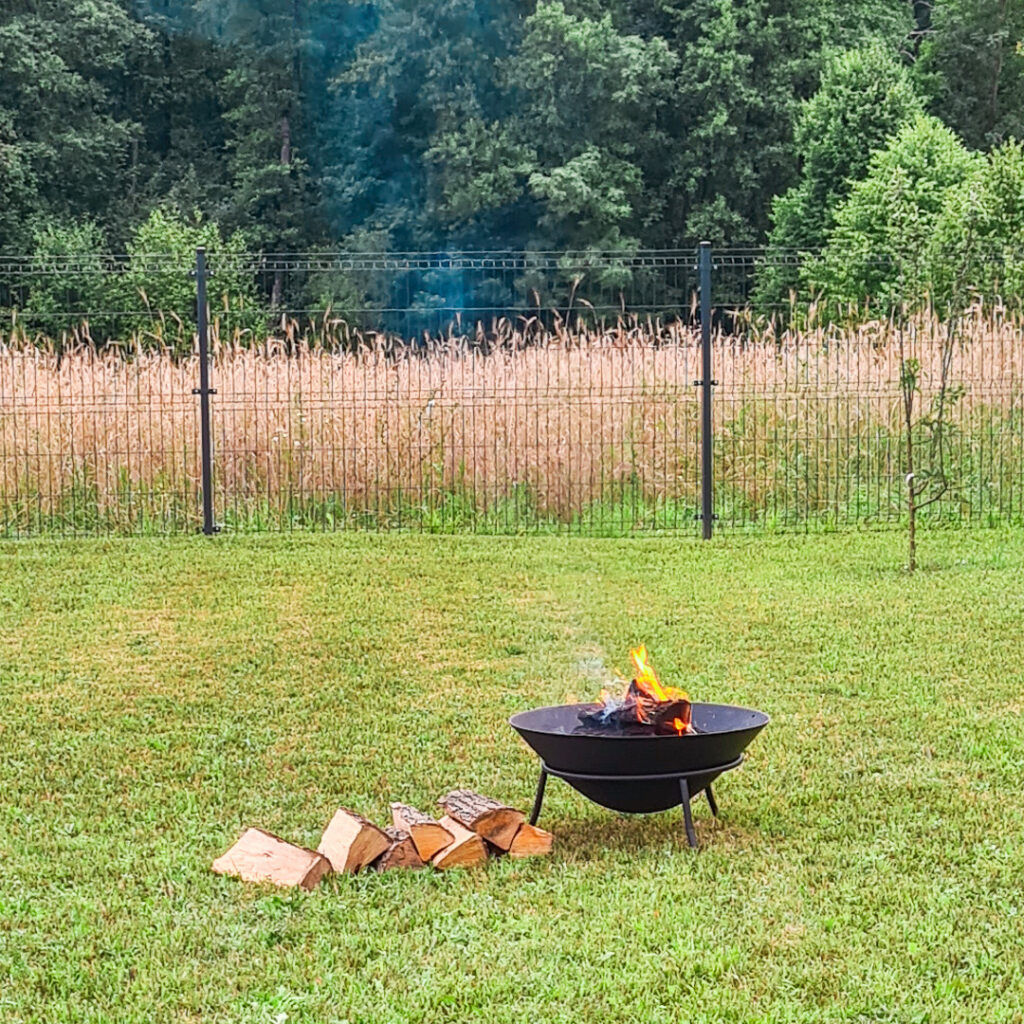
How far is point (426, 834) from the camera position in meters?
3.44

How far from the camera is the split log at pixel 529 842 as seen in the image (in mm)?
3520

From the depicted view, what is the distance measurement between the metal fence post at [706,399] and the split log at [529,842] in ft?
19.7

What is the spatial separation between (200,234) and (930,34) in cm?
1831

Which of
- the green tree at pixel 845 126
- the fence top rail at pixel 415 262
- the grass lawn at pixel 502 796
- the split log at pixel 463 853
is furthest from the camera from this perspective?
the green tree at pixel 845 126

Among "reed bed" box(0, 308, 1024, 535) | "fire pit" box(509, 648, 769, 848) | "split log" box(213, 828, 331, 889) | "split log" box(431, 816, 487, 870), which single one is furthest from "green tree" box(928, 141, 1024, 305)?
"split log" box(213, 828, 331, 889)

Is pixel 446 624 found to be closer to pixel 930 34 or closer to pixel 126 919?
pixel 126 919

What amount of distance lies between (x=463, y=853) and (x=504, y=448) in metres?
6.75

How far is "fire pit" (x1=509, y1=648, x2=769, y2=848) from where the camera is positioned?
133 inches

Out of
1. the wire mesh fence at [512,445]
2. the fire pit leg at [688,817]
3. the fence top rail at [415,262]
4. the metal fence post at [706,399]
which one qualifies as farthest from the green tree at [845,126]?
the fire pit leg at [688,817]

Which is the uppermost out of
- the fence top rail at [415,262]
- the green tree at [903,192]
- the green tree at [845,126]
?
the green tree at [845,126]

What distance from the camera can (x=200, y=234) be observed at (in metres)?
23.3

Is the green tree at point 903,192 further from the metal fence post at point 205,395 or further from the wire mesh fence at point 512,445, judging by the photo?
the metal fence post at point 205,395

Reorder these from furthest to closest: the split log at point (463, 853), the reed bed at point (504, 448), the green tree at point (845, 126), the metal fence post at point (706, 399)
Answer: the green tree at point (845, 126)
the reed bed at point (504, 448)
the metal fence post at point (706, 399)
the split log at point (463, 853)

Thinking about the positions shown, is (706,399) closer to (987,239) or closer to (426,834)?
(987,239)
